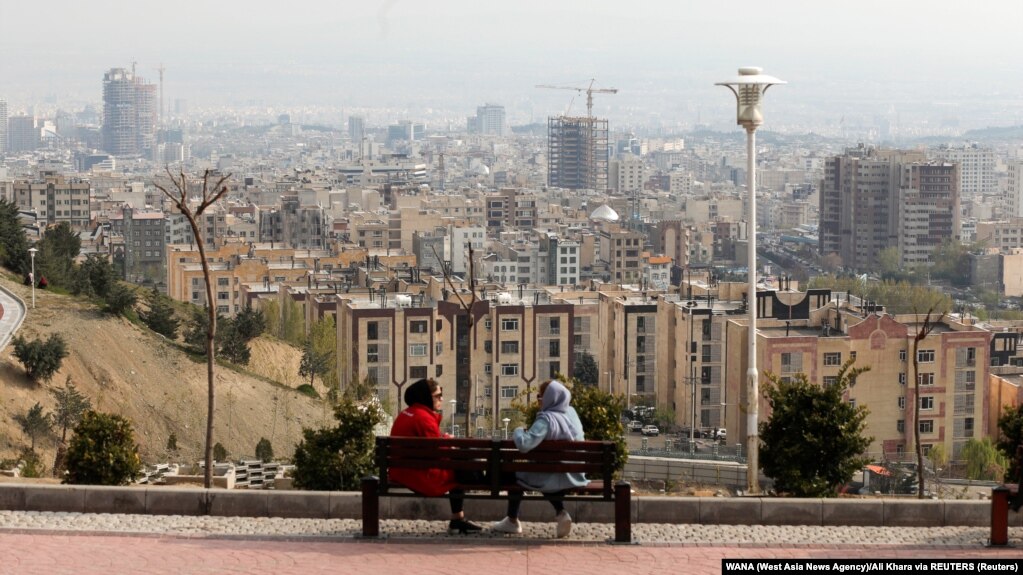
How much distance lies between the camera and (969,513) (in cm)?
448

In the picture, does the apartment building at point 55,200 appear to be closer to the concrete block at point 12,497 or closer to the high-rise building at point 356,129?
the concrete block at point 12,497

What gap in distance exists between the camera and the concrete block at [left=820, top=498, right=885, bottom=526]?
4496 millimetres

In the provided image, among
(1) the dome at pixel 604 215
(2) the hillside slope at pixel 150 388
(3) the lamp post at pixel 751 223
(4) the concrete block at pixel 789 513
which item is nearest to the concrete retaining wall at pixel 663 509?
(4) the concrete block at pixel 789 513

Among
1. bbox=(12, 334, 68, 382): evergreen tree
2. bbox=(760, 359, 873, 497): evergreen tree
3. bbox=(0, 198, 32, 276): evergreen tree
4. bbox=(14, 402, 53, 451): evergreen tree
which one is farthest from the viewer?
bbox=(0, 198, 32, 276): evergreen tree

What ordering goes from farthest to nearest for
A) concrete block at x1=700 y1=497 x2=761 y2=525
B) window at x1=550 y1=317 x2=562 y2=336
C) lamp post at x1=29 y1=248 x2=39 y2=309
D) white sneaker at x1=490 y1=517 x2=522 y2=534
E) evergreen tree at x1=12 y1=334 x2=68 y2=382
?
window at x1=550 y1=317 x2=562 y2=336 < lamp post at x1=29 y1=248 x2=39 y2=309 < evergreen tree at x1=12 y1=334 x2=68 y2=382 < concrete block at x1=700 y1=497 x2=761 y2=525 < white sneaker at x1=490 y1=517 x2=522 y2=534

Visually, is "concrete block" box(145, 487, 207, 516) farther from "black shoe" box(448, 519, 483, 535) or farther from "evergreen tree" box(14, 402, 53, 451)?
"evergreen tree" box(14, 402, 53, 451)

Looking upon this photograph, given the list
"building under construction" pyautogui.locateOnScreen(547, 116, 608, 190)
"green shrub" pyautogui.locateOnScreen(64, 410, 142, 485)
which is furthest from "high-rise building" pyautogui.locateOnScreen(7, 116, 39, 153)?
"green shrub" pyautogui.locateOnScreen(64, 410, 142, 485)

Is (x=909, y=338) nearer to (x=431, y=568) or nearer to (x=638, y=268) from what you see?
(x=431, y=568)

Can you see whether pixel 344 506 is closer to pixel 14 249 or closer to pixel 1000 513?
pixel 1000 513

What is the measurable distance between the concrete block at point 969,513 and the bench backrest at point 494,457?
98 cm

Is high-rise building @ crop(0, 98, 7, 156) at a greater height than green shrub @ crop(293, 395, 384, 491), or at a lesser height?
greater

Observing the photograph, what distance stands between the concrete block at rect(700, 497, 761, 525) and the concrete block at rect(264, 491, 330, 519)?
1071mm

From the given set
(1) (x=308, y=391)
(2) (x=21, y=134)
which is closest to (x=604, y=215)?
(1) (x=308, y=391)

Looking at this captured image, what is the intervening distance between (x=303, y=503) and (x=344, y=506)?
0.38 feet
